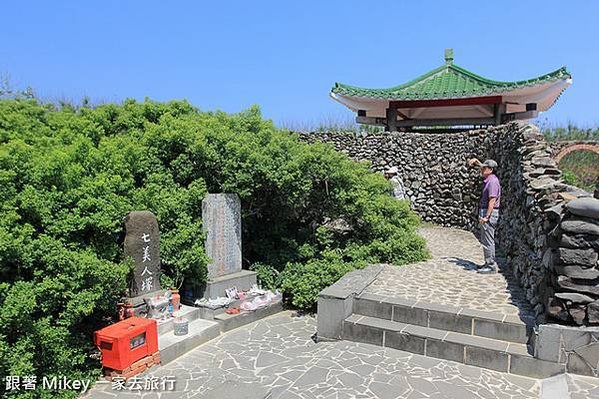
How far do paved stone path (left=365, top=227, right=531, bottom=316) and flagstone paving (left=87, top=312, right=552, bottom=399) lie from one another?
1031 millimetres

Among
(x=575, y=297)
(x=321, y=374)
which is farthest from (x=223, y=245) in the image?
(x=575, y=297)

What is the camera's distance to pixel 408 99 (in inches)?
575

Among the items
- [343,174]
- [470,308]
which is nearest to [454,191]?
[343,174]

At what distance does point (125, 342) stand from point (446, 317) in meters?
3.90

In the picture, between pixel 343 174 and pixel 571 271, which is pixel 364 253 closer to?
pixel 343 174

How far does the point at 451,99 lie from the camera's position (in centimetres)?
1407

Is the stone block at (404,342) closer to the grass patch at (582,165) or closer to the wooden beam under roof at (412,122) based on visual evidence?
the wooden beam under roof at (412,122)

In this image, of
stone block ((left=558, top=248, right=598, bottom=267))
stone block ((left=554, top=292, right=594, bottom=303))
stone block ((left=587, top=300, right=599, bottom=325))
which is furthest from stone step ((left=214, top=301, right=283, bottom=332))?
stone block ((left=587, top=300, right=599, bottom=325))

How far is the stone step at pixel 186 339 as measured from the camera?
5.38 m

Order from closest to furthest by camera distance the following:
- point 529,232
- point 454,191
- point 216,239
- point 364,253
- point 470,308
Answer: point 470,308
point 529,232
point 216,239
point 364,253
point 454,191

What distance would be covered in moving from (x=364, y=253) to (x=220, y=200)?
2941 millimetres

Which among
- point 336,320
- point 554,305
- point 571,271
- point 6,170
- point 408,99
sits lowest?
point 336,320

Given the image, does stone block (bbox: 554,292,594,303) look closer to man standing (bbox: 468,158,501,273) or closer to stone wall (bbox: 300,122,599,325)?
stone wall (bbox: 300,122,599,325)

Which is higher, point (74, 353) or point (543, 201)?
point (543, 201)
